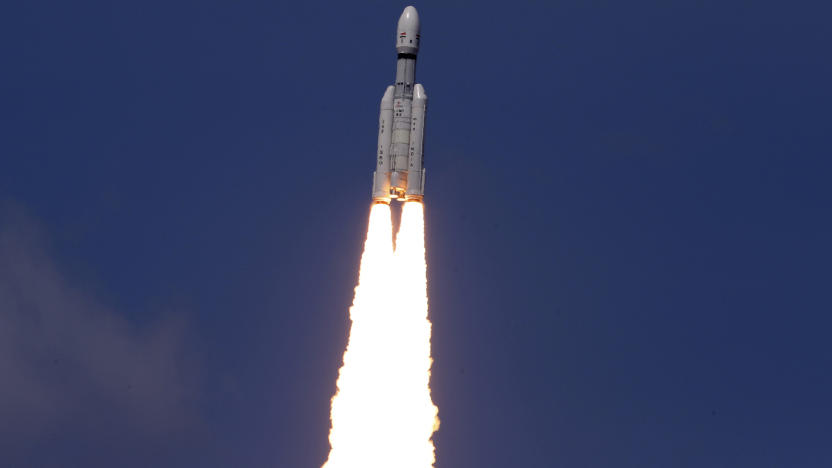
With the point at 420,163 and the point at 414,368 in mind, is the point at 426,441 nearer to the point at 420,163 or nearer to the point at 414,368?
the point at 414,368

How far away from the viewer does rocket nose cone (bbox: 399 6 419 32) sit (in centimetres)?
5209

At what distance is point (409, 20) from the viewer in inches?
2061

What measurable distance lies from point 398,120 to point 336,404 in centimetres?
1156

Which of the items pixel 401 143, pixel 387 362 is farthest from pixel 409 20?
pixel 387 362

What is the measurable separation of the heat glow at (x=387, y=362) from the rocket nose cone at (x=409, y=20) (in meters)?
7.50

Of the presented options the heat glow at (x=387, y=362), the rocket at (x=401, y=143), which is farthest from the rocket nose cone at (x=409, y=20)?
the heat glow at (x=387, y=362)

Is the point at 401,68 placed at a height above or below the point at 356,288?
above

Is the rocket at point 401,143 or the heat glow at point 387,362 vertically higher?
the rocket at point 401,143

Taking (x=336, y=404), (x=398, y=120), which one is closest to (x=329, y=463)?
(x=336, y=404)

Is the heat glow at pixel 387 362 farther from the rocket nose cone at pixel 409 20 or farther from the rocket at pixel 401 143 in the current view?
the rocket nose cone at pixel 409 20

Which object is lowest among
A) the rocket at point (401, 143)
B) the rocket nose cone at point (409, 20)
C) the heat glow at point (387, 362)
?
the heat glow at point (387, 362)

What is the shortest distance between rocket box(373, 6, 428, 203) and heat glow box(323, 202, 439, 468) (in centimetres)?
81

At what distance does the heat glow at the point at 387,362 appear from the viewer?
162 ft

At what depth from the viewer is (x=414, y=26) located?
171 feet
